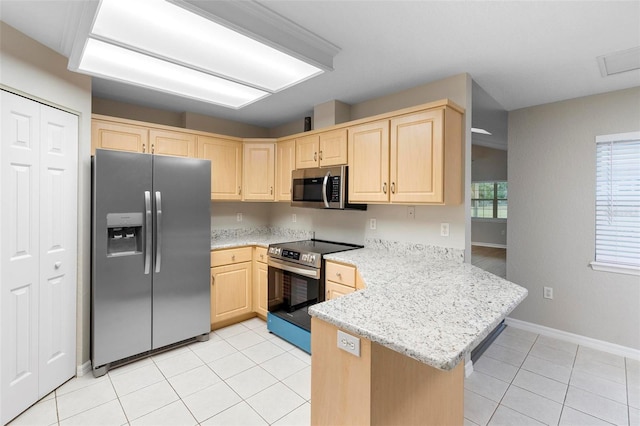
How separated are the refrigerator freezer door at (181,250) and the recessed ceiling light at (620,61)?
3343 mm

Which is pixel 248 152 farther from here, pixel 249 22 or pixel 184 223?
pixel 249 22

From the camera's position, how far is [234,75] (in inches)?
78.4

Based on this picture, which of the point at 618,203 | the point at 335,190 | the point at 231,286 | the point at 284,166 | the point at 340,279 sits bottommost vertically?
the point at 231,286

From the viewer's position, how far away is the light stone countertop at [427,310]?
1.01 m

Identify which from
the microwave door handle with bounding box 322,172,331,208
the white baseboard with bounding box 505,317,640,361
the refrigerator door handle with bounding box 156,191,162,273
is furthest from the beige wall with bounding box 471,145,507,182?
the refrigerator door handle with bounding box 156,191,162,273

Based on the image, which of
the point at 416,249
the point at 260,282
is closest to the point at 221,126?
the point at 260,282

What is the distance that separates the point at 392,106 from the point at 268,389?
268 centimetres

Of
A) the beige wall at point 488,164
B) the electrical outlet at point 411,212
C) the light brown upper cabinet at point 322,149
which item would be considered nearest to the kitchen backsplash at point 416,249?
the electrical outlet at point 411,212

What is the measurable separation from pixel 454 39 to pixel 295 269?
2211 mm

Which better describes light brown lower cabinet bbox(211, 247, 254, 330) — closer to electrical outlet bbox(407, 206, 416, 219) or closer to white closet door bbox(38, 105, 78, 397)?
white closet door bbox(38, 105, 78, 397)

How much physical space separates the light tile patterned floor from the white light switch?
1.10 meters

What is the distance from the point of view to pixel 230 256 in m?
3.32

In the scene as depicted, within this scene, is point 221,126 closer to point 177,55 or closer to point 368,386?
point 177,55

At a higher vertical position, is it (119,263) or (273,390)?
(119,263)
